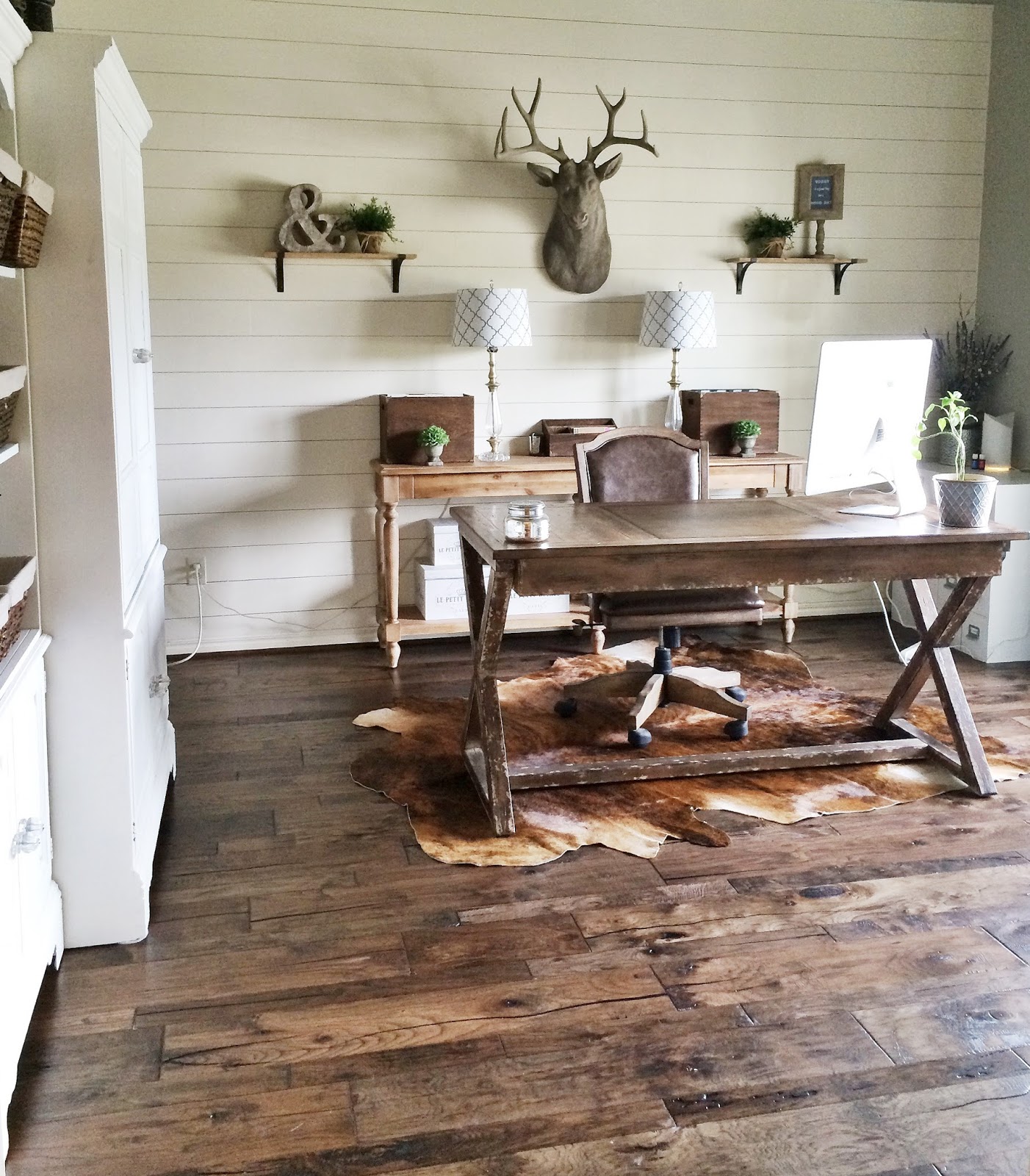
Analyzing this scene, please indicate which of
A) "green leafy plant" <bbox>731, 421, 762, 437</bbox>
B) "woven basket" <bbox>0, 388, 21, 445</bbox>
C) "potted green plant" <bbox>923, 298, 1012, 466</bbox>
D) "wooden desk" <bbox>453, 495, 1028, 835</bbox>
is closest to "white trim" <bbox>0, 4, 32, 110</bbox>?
"woven basket" <bbox>0, 388, 21, 445</bbox>

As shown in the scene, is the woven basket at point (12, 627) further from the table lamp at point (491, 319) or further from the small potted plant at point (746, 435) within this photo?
the small potted plant at point (746, 435)

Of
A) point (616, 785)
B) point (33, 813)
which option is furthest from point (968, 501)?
point (33, 813)

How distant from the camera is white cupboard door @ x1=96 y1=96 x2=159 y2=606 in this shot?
8.09 ft

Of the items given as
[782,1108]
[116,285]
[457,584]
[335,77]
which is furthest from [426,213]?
[782,1108]

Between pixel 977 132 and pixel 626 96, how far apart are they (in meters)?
1.60

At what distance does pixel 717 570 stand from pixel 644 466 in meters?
1.00

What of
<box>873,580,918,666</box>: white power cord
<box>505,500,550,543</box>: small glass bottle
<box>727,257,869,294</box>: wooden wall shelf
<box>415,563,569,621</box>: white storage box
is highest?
<box>727,257,869,294</box>: wooden wall shelf

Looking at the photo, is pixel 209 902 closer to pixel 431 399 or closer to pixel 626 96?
pixel 431 399

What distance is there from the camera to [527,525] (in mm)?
3012

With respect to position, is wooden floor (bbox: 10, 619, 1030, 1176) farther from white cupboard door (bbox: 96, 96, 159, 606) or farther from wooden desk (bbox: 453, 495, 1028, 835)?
white cupboard door (bbox: 96, 96, 159, 606)

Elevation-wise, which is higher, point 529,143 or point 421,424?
point 529,143

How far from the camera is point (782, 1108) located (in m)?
1.99

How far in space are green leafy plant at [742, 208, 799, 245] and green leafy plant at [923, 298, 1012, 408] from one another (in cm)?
84

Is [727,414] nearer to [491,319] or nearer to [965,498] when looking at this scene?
[491,319]
